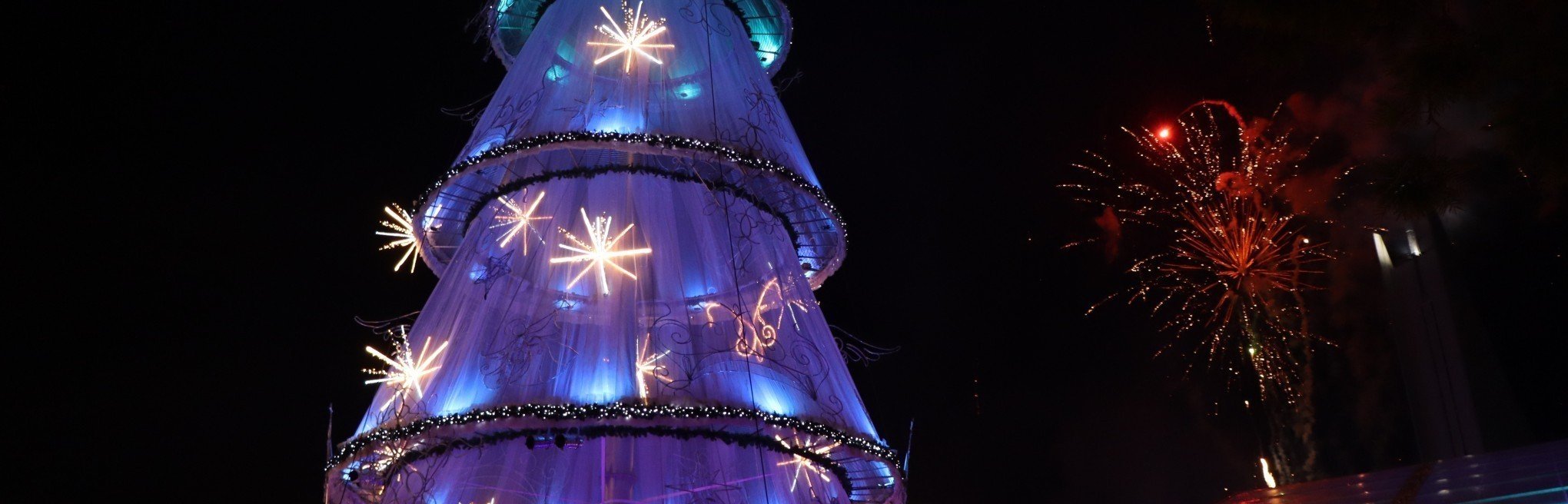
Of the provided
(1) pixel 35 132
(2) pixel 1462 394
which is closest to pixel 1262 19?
(2) pixel 1462 394

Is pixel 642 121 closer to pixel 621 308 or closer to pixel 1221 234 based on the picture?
pixel 621 308

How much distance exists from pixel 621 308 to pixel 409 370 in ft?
3.82

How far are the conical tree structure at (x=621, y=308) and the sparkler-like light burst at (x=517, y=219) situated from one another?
1 cm

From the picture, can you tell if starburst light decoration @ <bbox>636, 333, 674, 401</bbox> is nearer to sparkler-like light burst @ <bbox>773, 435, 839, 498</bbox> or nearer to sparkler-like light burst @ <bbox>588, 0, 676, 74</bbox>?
sparkler-like light burst @ <bbox>773, 435, 839, 498</bbox>

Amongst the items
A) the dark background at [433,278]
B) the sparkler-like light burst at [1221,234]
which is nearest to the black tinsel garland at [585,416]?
the dark background at [433,278]

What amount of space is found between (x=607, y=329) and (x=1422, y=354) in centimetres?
776

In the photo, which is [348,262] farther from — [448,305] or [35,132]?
[448,305]

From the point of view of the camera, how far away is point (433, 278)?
1014cm

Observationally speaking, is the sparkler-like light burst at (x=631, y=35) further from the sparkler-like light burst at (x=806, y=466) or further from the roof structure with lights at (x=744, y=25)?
the sparkler-like light burst at (x=806, y=466)

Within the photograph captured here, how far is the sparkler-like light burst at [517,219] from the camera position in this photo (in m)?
6.57

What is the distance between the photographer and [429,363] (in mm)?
6133

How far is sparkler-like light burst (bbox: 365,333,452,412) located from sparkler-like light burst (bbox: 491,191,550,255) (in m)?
0.73

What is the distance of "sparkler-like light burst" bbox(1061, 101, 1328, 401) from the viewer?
379 inches

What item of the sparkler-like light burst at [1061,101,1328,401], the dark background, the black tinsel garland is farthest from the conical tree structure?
the sparkler-like light burst at [1061,101,1328,401]
